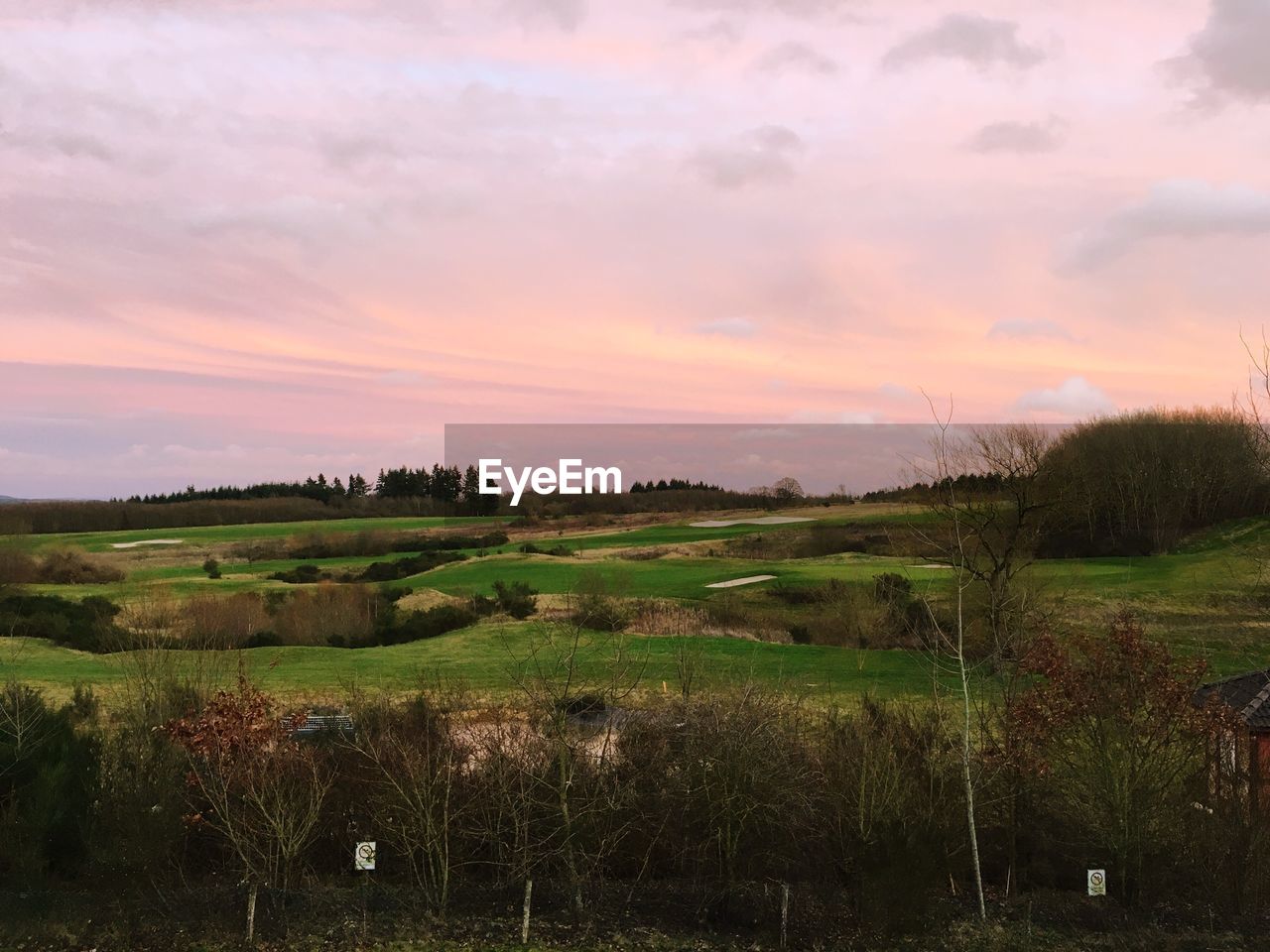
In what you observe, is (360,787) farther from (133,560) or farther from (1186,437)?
(1186,437)

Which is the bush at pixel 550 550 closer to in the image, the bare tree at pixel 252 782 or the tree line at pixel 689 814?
the tree line at pixel 689 814

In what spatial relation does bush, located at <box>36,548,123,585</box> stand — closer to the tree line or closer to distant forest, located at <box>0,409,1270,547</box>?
distant forest, located at <box>0,409,1270,547</box>

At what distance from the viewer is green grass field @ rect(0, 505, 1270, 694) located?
1107 inches

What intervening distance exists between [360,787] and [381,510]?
10355 cm

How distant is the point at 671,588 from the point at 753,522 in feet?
124

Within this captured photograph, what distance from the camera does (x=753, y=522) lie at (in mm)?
87312

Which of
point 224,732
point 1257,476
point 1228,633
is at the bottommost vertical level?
point 1228,633

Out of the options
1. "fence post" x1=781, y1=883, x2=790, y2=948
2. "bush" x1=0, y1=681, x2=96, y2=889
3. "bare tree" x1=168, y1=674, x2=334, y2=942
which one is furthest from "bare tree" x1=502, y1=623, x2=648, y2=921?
"bush" x1=0, y1=681, x2=96, y2=889

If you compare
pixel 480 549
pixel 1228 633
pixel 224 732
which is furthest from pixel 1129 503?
pixel 224 732

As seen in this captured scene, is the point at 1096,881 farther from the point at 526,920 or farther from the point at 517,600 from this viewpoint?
the point at 517,600

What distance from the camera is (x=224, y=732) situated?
11484mm

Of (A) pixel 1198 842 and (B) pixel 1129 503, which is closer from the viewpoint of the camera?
(A) pixel 1198 842

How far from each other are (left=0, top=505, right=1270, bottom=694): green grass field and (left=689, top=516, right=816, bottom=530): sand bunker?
3.29ft

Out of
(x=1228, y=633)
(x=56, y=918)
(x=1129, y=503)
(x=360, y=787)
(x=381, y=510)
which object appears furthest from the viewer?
(x=381, y=510)
